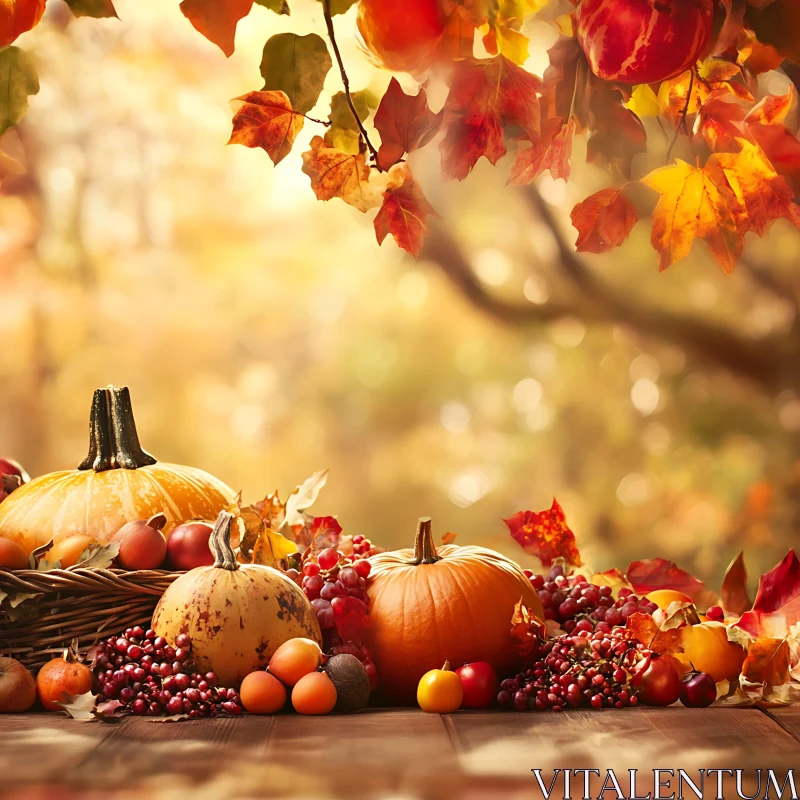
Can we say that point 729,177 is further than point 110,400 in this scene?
No

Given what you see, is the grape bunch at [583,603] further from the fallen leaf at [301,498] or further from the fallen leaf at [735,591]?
the fallen leaf at [301,498]

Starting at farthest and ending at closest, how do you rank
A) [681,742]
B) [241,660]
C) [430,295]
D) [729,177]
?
[430,295]
[729,177]
[241,660]
[681,742]

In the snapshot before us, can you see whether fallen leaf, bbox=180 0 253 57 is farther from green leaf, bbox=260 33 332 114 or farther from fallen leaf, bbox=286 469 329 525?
fallen leaf, bbox=286 469 329 525

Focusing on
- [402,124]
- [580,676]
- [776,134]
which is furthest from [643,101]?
[580,676]

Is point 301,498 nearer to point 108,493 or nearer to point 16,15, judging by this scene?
point 108,493

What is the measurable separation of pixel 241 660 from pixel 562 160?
0.65m

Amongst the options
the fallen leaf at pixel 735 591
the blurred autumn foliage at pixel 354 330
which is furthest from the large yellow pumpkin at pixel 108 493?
the blurred autumn foliage at pixel 354 330

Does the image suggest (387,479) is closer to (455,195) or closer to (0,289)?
(455,195)

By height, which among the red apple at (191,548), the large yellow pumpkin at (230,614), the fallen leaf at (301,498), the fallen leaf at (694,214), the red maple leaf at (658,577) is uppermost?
the fallen leaf at (694,214)

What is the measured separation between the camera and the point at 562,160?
1.21 m

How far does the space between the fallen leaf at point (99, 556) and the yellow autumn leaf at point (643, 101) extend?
780mm

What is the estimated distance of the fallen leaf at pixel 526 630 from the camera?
1132 mm

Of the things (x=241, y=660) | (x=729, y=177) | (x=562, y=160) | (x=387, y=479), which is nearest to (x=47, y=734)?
(x=241, y=660)

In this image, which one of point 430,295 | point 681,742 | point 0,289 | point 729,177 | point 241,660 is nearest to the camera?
point 681,742
